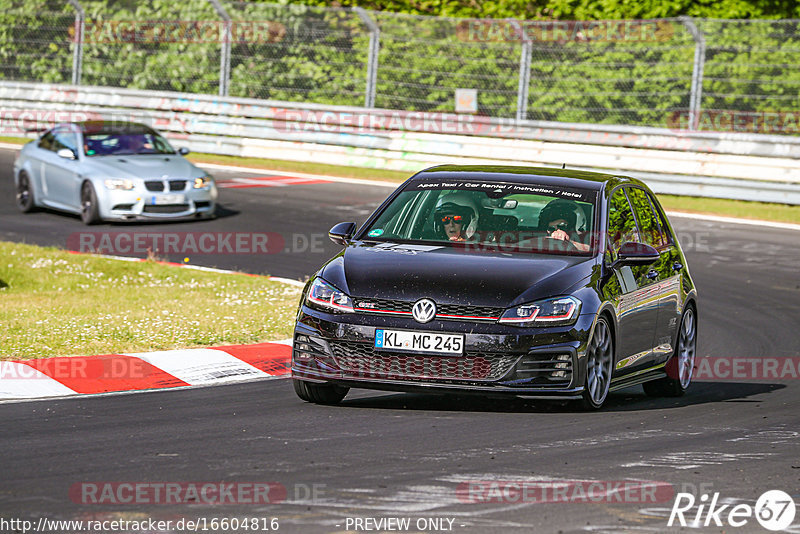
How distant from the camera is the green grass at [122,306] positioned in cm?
1098

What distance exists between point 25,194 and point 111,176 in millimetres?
2044

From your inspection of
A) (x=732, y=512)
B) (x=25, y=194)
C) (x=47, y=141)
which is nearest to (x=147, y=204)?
(x=25, y=194)

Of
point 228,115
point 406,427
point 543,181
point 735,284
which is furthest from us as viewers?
point 228,115

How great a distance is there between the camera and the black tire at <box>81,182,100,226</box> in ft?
63.9

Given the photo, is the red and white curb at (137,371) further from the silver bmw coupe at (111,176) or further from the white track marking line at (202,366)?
the silver bmw coupe at (111,176)

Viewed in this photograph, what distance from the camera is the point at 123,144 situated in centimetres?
2080

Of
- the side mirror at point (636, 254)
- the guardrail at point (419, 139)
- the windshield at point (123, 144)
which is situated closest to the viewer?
the side mirror at point (636, 254)

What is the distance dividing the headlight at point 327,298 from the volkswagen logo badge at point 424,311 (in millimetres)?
405

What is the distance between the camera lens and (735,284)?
15.8 metres

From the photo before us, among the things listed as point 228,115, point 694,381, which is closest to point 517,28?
point 228,115

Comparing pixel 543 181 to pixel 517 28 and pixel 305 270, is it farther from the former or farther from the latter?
pixel 517 28

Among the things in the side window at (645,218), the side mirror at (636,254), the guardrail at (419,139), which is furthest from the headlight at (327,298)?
the guardrail at (419,139)

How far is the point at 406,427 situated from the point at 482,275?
3.37ft

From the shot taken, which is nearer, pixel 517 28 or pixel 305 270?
pixel 305 270
